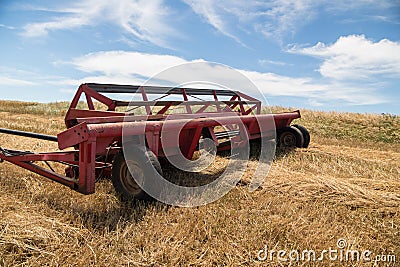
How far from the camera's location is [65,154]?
10.8ft

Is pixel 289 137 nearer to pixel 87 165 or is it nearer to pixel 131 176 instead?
pixel 131 176

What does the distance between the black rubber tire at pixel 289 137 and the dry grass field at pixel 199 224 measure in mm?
2257

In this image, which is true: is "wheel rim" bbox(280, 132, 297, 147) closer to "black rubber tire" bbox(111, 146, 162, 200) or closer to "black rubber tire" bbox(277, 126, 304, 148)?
"black rubber tire" bbox(277, 126, 304, 148)

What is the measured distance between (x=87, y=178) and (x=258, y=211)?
1.63m

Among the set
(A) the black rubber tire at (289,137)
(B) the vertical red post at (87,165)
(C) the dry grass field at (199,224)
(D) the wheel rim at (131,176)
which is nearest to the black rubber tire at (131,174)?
(D) the wheel rim at (131,176)

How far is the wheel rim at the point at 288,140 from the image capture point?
6.44 m

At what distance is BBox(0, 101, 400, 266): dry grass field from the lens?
2.25m

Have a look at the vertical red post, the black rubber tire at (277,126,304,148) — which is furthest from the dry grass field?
the black rubber tire at (277,126,304,148)

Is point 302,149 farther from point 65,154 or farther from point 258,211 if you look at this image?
point 65,154

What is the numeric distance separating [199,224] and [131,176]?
918mm

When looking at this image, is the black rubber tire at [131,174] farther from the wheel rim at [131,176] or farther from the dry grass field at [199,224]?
the dry grass field at [199,224]

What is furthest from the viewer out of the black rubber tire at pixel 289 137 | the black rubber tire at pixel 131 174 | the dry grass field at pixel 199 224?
the black rubber tire at pixel 289 137

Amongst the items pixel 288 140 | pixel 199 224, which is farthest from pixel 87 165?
pixel 288 140

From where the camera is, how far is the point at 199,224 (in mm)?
2676
